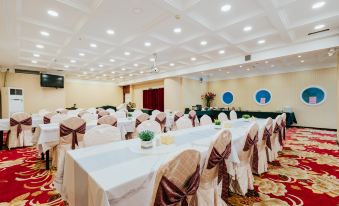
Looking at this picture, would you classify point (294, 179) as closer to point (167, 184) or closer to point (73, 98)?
point (167, 184)

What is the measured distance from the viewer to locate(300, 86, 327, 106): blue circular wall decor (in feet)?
24.3

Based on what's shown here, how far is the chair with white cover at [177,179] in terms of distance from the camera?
1.05m

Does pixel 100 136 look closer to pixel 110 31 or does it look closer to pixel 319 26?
pixel 110 31

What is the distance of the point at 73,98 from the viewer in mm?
11805

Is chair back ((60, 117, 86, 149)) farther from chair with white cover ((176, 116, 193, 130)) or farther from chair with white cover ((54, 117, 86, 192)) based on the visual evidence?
chair with white cover ((176, 116, 193, 130))

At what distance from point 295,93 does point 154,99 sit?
806 cm

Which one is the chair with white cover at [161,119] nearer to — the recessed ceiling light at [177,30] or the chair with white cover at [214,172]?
the recessed ceiling light at [177,30]

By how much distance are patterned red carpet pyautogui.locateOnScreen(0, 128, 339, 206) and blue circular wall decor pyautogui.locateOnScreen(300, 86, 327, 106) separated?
175 inches

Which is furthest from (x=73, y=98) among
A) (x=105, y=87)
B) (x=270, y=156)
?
(x=270, y=156)

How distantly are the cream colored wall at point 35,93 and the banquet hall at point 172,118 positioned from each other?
6 centimetres

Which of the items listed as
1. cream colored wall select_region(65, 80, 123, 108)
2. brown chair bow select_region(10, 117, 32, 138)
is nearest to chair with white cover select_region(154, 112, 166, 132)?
brown chair bow select_region(10, 117, 32, 138)

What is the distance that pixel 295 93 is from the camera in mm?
8047

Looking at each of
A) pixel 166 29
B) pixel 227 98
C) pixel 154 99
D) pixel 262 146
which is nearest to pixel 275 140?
pixel 262 146

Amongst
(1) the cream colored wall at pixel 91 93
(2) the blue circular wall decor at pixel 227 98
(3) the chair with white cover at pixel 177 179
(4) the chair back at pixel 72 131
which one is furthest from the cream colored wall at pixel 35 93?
(3) the chair with white cover at pixel 177 179
